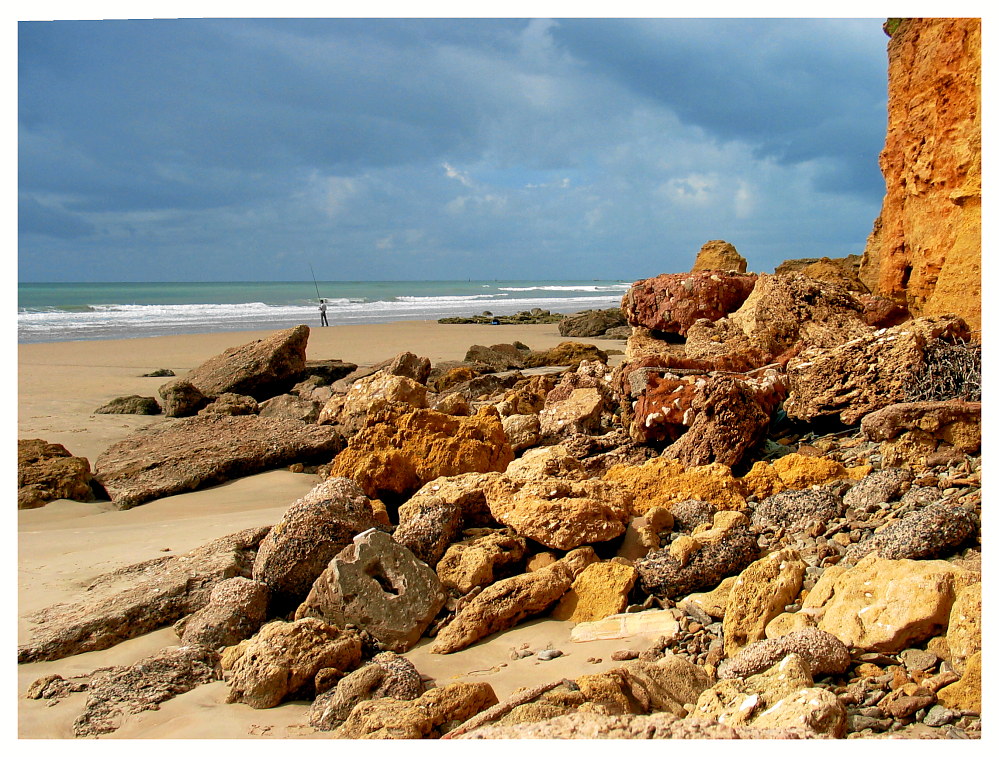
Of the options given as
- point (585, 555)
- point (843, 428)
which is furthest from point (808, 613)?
point (843, 428)

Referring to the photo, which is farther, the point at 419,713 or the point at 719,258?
the point at 719,258

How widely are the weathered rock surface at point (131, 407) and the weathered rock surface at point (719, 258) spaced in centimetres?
1083

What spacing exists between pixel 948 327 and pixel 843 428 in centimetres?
94

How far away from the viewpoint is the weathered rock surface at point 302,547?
11.0 ft

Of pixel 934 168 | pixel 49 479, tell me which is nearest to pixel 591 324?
pixel 934 168

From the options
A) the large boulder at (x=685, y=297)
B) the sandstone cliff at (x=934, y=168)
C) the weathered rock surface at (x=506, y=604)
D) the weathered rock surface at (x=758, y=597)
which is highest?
the sandstone cliff at (x=934, y=168)

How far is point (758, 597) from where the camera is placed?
285 centimetres

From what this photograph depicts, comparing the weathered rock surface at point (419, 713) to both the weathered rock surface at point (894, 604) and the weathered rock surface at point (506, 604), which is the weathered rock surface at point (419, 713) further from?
the weathered rock surface at point (894, 604)

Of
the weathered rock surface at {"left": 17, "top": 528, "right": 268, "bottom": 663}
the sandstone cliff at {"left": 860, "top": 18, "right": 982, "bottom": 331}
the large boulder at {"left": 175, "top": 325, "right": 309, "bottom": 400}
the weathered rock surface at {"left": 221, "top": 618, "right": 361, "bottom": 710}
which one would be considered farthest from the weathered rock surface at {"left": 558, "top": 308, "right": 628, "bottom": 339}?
the weathered rock surface at {"left": 221, "top": 618, "right": 361, "bottom": 710}

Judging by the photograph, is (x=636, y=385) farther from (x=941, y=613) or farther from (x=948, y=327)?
(x=941, y=613)

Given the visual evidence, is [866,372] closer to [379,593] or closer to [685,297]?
[685,297]

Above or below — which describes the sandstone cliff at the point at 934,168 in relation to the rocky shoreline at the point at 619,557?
above

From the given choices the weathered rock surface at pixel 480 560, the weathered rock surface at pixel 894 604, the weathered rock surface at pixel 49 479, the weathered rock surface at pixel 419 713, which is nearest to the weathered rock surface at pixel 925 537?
the weathered rock surface at pixel 894 604

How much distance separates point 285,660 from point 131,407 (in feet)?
23.0
